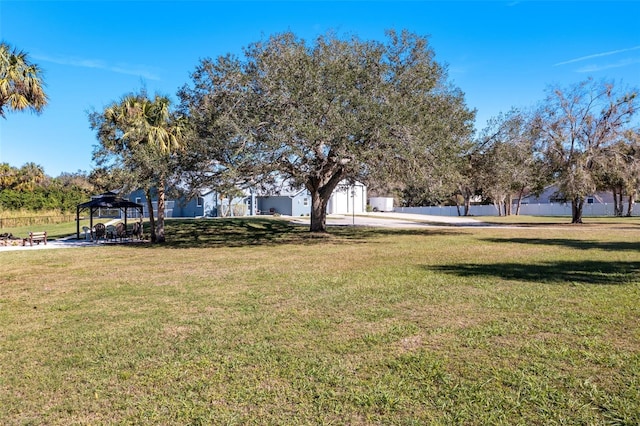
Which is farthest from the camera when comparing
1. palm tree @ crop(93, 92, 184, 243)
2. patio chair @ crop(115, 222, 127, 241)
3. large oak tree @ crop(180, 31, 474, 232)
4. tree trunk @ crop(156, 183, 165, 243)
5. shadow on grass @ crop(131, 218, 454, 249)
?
patio chair @ crop(115, 222, 127, 241)

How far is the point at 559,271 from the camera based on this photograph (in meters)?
9.44

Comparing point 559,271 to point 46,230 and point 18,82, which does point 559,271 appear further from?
point 46,230

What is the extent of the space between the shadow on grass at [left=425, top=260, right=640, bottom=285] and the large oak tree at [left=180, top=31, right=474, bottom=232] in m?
5.66

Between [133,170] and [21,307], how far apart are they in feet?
30.2

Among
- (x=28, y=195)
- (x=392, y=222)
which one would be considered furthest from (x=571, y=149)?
(x=28, y=195)

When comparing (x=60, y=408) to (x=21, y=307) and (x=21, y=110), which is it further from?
(x=21, y=110)

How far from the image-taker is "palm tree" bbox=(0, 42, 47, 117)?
1097 cm

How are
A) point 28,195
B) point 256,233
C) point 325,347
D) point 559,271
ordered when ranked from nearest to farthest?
1. point 325,347
2. point 559,271
3. point 256,233
4. point 28,195

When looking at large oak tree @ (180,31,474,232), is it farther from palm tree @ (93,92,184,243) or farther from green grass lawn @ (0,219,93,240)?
green grass lawn @ (0,219,93,240)

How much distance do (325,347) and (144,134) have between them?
47.4 ft

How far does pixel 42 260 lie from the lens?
1282 centimetres

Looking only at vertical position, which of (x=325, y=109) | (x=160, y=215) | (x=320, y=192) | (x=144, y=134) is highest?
(x=325, y=109)

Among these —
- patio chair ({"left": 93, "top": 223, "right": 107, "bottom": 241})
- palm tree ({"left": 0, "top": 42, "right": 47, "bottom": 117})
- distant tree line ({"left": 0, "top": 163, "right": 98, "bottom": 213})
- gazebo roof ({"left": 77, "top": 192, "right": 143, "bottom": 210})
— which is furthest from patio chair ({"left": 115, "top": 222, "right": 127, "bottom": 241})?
distant tree line ({"left": 0, "top": 163, "right": 98, "bottom": 213})

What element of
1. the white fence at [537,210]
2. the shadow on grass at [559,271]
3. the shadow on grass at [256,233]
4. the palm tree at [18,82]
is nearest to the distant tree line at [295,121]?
the palm tree at [18,82]
